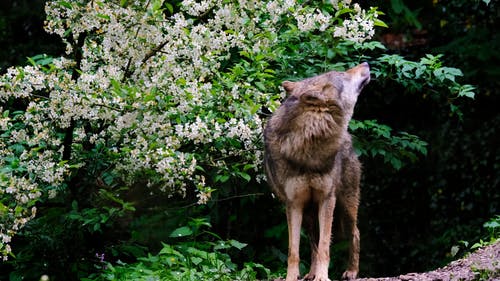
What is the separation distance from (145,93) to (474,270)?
2999 millimetres

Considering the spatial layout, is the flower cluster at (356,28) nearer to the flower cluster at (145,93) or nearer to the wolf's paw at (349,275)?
the flower cluster at (145,93)

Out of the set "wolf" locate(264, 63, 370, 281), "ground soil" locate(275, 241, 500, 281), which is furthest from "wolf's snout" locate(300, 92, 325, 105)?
"ground soil" locate(275, 241, 500, 281)

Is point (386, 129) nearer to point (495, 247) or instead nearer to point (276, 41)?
point (276, 41)

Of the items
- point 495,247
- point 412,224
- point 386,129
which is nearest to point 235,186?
point 386,129

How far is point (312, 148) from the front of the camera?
237 inches

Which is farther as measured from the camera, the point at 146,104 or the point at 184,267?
the point at 184,267

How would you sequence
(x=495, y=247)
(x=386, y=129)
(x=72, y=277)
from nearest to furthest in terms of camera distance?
(x=495, y=247), (x=72, y=277), (x=386, y=129)

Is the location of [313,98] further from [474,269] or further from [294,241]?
[474,269]

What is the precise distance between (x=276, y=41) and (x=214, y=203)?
1.99 meters

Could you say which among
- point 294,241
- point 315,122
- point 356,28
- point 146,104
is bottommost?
point 294,241

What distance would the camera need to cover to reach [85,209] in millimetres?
7355

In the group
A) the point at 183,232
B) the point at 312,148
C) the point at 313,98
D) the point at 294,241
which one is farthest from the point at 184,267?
the point at 313,98

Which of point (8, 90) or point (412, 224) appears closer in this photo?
point (8, 90)

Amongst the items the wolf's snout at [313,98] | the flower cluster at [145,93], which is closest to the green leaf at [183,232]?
the flower cluster at [145,93]
